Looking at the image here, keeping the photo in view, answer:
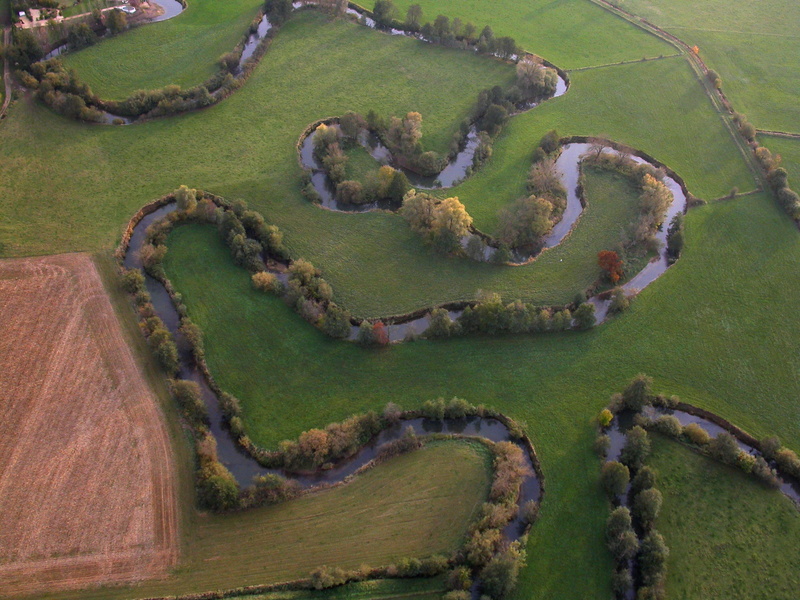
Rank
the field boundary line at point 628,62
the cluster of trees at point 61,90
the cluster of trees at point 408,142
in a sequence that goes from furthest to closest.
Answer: the field boundary line at point 628,62
the cluster of trees at point 61,90
the cluster of trees at point 408,142

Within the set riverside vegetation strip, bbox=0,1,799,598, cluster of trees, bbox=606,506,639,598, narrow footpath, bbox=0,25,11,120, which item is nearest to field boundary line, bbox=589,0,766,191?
Result: riverside vegetation strip, bbox=0,1,799,598

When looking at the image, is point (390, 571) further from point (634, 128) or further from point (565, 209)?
point (634, 128)

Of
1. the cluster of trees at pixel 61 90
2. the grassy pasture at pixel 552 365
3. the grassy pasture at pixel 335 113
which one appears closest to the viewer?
the grassy pasture at pixel 552 365

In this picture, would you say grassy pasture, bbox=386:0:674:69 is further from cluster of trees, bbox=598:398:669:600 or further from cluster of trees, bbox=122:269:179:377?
cluster of trees, bbox=122:269:179:377

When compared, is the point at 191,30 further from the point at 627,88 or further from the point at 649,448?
the point at 649,448

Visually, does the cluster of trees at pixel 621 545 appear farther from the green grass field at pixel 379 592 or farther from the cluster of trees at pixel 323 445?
the cluster of trees at pixel 323 445

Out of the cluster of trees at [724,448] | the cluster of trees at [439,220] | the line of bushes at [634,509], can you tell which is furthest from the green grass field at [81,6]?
the cluster of trees at [724,448]

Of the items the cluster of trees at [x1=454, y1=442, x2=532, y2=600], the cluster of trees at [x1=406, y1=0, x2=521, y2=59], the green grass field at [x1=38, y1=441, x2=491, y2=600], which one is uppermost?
the cluster of trees at [x1=406, y1=0, x2=521, y2=59]

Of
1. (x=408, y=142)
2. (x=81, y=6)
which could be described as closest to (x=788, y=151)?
(x=408, y=142)
